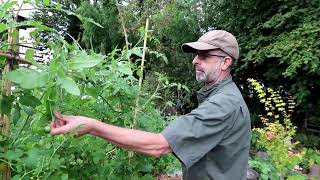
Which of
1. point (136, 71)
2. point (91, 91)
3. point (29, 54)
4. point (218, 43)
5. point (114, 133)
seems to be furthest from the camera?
point (136, 71)

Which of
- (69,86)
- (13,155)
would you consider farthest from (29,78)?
(13,155)

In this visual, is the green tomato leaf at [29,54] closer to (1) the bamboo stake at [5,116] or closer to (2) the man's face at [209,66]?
(1) the bamboo stake at [5,116]

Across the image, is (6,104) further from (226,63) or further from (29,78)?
(226,63)

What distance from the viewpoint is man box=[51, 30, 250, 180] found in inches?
60.1

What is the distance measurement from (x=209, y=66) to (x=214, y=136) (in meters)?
0.44

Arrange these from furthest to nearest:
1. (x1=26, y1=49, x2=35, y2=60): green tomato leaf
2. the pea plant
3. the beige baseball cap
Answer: the beige baseball cap < (x1=26, y1=49, x2=35, y2=60): green tomato leaf < the pea plant

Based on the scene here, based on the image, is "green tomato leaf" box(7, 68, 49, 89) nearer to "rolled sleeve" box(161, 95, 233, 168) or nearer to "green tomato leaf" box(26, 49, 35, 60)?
"green tomato leaf" box(26, 49, 35, 60)

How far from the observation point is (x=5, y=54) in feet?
4.34

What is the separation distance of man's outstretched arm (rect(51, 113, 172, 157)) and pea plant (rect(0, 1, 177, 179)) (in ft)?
0.13

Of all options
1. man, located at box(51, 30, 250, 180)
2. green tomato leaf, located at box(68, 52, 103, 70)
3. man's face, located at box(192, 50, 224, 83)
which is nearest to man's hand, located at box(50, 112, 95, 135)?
man, located at box(51, 30, 250, 180)

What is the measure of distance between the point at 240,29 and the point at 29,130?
438 inches

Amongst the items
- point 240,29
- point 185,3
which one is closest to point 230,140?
point 240,29

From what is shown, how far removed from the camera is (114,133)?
1.51 m

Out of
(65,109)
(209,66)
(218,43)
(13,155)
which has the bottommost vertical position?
(13,155)
